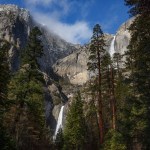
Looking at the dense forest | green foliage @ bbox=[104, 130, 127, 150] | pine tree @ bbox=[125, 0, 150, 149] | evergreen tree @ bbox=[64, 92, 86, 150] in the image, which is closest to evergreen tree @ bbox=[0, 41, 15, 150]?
the dense forest

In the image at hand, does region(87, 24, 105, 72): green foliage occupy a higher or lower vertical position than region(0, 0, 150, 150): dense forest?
higher

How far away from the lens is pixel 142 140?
31406mm

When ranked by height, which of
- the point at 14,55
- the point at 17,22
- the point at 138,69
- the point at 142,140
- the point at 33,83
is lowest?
the point at 142,140

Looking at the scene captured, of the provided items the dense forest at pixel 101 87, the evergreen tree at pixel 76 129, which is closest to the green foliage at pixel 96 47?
the dense forest at pixel 101 87

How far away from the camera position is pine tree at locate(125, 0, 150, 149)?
22344 mm

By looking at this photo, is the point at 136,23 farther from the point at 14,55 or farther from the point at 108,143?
the point at 14,55

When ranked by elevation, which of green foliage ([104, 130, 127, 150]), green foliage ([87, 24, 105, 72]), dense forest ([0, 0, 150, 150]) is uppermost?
green foliage ([87, 24, 105, 72])

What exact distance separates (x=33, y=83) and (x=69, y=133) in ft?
107

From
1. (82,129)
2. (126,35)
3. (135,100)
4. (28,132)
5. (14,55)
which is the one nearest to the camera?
(135,100)

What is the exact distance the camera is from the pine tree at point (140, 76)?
22.3 m

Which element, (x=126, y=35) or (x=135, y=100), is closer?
(x=135, y=100)

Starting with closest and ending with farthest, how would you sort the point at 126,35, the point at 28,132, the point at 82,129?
the point at 28,132 → the point at 82,129 → the point at 126,35

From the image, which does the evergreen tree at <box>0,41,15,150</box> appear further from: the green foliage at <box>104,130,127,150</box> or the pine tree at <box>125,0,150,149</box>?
the green foliage at <box>104,130,127,150</box>

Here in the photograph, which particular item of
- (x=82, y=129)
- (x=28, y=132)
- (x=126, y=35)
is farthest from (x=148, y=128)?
(x=126, y=35)
